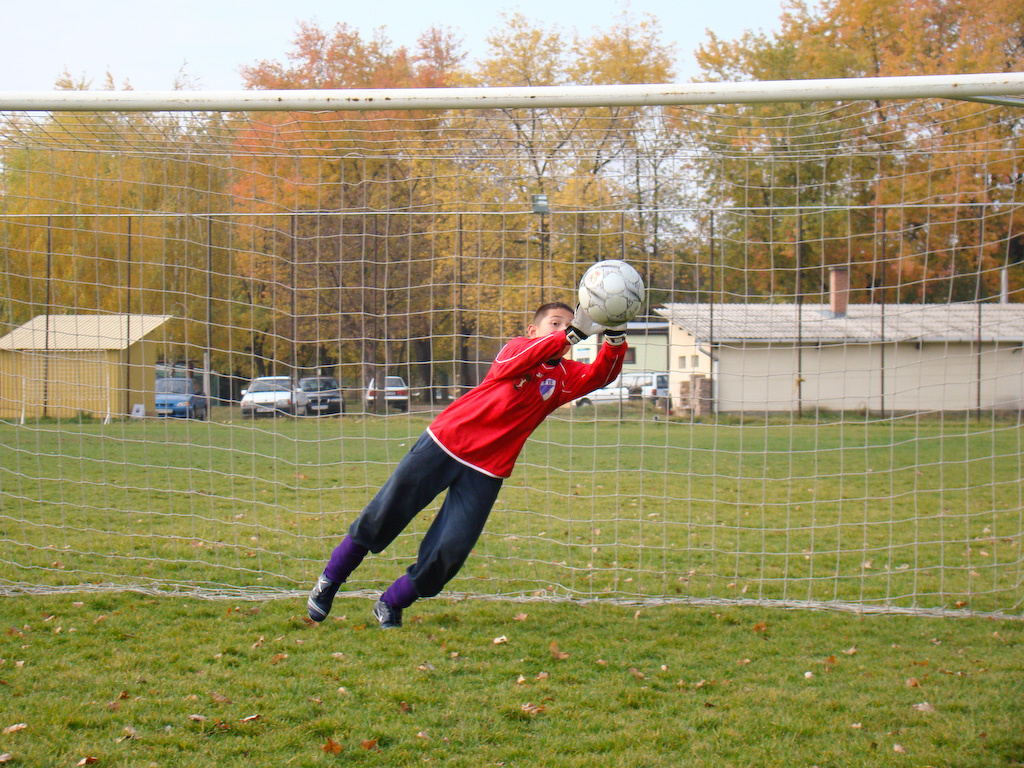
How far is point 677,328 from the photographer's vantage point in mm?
→ 9242

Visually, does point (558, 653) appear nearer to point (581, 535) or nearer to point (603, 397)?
point (581, 535)

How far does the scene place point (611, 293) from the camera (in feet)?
12.3

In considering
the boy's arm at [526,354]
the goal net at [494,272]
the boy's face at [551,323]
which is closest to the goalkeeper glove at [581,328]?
the boy's arm at [526,354]

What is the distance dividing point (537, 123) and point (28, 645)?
4300 mm

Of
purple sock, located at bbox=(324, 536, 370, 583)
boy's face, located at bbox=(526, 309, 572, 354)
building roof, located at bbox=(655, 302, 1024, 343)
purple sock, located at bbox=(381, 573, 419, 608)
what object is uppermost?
building roof, located at bbox=(655, 302, 1024, 343)

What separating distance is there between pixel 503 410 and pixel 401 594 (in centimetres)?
116

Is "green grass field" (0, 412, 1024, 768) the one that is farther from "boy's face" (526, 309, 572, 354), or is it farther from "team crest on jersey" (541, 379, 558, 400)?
"boy's face" (526, 309, 572, 354)

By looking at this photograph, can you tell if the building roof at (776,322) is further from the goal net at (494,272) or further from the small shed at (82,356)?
the small shed at (82,356)

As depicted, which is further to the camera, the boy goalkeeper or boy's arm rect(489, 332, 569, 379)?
the boy goalkeeper

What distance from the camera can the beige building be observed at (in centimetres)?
809

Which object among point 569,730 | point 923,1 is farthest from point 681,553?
point 923,1

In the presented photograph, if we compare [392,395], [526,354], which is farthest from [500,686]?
[392,395]

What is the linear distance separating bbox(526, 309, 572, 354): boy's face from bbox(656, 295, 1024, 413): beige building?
2030 millimetres

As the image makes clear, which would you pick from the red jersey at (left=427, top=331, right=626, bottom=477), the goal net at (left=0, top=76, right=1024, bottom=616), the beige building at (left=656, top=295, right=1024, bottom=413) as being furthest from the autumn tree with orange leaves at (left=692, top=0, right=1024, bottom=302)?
the red jersey at (left=427, top=331, right=626, bottom=477)
